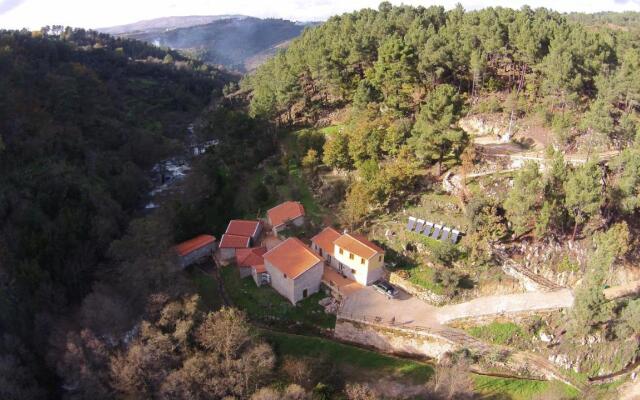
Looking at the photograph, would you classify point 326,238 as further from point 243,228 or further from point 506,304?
point 506,304

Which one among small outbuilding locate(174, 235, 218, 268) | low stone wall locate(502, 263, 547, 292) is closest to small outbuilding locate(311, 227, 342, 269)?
small outbuilding locate(174, 235, 218, 268)

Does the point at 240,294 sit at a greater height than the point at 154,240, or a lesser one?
lesser

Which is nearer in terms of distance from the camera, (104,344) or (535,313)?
(104,344)

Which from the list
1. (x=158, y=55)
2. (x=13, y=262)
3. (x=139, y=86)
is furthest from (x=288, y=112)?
(x=158, y=55)

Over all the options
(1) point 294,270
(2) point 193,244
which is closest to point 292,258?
(1) point 294,270

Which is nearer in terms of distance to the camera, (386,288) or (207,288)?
(386,288)

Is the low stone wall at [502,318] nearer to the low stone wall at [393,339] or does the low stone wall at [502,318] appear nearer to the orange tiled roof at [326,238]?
the low stone wall at [393,339]

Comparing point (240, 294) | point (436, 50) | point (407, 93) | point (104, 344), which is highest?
point (436, 50)

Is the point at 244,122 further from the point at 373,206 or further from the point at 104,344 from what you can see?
the point at 104,344
